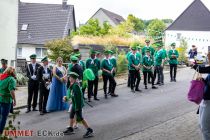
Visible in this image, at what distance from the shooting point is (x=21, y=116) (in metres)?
13.8

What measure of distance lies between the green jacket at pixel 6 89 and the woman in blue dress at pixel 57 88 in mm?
3556

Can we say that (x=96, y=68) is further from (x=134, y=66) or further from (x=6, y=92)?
(x=6, y=92)

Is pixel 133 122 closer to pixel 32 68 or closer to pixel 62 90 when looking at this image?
pixel 62 90

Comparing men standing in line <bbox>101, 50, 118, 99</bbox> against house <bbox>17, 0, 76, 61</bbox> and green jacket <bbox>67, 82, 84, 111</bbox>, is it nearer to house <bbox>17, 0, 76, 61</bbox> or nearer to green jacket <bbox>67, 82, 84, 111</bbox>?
green jacket <bbox>67, 82, 84, 111</bbox>

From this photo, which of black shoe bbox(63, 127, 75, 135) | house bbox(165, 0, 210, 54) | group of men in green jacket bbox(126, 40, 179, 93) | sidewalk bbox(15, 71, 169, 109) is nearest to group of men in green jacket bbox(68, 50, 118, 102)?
group of men in green jacket bbox(126, 40, 179, 93)

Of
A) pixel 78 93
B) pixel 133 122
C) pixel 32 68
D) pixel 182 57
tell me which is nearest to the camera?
pixel 78 93

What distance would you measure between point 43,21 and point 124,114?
36.1 m

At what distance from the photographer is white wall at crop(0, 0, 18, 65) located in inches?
1100

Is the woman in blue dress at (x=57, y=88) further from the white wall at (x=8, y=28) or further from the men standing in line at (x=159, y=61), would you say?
the white wall at (x=8, y=28)

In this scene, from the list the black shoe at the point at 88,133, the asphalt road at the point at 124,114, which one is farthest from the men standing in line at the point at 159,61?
the black shoe at the point at 88,133

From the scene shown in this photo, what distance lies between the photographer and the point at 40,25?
47.7 m

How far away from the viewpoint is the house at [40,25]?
46719mm

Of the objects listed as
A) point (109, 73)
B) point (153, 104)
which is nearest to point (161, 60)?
point (109, 73)

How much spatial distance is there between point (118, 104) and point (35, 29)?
33622 millimetres
